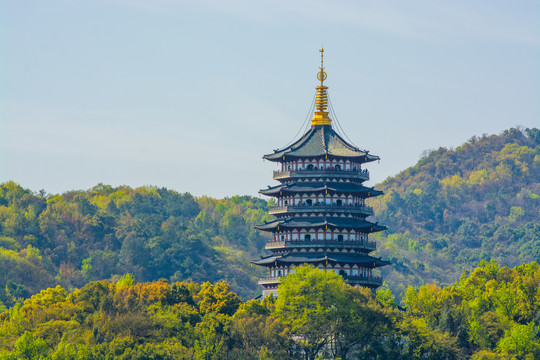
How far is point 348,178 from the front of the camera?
88.6m

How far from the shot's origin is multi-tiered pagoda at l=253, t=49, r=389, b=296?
283ft

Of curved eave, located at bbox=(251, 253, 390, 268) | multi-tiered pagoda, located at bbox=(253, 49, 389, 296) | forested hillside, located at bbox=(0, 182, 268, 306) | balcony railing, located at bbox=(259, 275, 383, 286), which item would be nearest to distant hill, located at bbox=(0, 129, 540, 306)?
forested hillside, located at bbox=(0, 182, 268, 306)

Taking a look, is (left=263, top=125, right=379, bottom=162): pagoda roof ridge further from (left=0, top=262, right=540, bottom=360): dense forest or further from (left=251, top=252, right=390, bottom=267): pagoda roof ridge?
(left=0, top=262, right=540, bottom=360): dense forest

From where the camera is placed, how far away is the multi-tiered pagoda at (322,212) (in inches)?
3401

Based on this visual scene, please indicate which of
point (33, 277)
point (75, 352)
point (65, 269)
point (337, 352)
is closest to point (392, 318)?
point (337, 352)

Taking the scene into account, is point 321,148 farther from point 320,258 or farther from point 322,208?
point 320,258

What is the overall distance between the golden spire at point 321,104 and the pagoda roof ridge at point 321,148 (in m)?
0.44

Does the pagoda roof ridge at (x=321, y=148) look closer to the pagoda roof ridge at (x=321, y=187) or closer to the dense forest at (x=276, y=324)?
the pagoda roof ridge at (x=321, y=187)

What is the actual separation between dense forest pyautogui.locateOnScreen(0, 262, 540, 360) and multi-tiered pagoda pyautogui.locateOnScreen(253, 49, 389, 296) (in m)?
4.86

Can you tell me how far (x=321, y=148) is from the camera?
88812 mm

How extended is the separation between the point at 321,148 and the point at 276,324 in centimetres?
1801

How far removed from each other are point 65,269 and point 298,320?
7307 centimetres

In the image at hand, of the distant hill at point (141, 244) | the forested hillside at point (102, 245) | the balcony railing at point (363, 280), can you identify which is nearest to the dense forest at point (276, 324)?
the balcony railing at point (363, 280)

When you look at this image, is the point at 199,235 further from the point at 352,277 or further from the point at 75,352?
the point at 75,352
